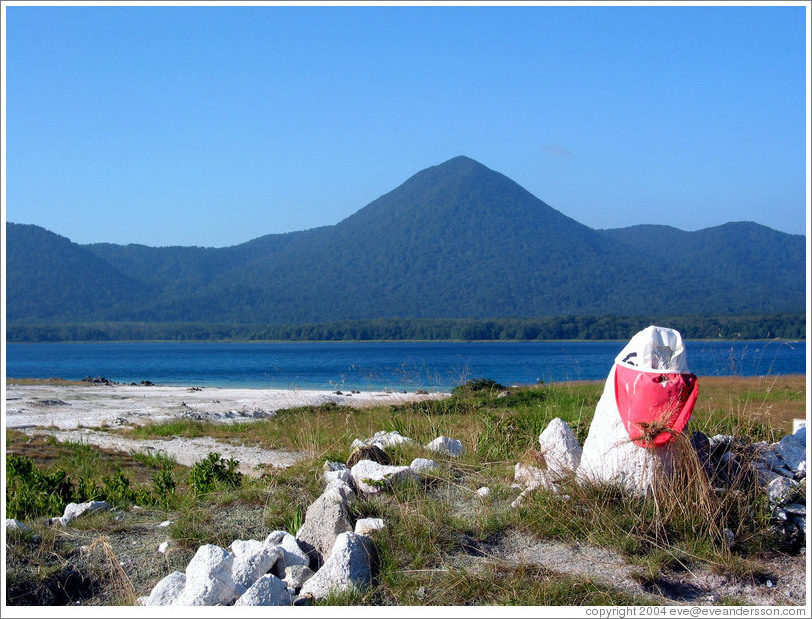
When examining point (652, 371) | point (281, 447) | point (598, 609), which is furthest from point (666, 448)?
point (281, 447)

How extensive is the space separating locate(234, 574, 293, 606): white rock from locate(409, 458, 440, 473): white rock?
2252 mm

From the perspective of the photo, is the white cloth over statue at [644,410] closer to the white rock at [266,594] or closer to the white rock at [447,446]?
the white rock at [447,446]

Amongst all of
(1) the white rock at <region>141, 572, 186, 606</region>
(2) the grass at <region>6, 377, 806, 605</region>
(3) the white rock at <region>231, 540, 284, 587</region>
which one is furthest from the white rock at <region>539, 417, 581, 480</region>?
(1) the white rock at <region>141, 572, 186, 606</region>

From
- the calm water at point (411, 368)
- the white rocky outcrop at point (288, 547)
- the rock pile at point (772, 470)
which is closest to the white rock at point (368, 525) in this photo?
the white rocky outcrop at point (288, 547)

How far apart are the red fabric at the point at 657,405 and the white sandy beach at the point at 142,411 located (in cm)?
480

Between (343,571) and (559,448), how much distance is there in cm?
262

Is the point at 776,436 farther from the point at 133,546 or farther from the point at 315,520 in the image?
the point at 133,546

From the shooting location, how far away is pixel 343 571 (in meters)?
4.68

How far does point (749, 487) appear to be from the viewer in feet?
18.7

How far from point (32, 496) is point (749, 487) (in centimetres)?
658

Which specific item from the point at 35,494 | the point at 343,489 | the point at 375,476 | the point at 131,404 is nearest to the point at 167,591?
the point at 343,489

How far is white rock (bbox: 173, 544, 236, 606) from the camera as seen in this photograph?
4578 mm

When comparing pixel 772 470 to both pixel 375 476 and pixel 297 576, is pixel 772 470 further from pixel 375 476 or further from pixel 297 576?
pixel 297 576

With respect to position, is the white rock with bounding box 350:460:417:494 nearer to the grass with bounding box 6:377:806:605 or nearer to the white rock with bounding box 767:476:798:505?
the grass with bounding box 6:377:806:605
